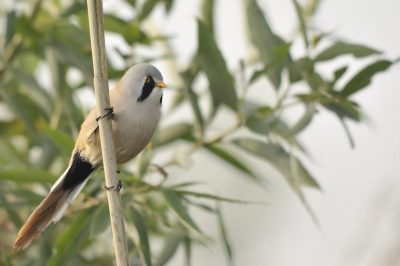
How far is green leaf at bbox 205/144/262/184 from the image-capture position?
A: 1.78 meters

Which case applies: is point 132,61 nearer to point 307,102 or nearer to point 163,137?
point 163,137

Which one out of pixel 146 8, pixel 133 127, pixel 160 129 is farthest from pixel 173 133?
pixel 133 127

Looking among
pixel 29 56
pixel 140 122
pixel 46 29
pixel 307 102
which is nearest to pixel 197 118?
pixel 307 102

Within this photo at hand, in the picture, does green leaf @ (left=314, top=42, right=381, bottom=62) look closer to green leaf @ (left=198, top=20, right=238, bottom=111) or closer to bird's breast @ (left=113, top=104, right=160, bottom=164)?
green leaf @ (left=198, top=20, right=238, bottom=111)

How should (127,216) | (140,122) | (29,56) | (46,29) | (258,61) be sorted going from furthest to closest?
(29,56) < (258,61) < (46,29) < (127,216) < (140,122)

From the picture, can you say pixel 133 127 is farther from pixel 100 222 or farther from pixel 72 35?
pixel 72 35

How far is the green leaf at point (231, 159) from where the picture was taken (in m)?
1.78

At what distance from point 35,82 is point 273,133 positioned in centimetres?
87

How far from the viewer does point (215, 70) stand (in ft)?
5.10

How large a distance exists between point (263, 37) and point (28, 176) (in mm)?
864

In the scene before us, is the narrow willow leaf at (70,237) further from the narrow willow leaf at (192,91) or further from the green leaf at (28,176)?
the narrow willow leaf at (192,91)

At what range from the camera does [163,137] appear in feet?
5.96

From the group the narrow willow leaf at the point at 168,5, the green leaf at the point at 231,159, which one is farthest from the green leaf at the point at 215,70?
the narrow willow leaf at the point at 168,5

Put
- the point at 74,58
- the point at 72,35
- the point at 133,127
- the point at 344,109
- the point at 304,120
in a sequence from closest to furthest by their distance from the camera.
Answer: the point at 133,127 < the point at 304,120 < the point at 344,109 < the point at 74,58 < the point at 72,35
